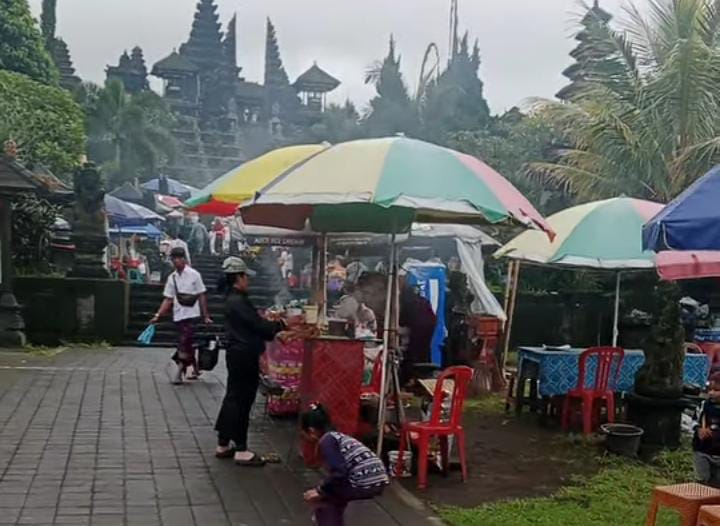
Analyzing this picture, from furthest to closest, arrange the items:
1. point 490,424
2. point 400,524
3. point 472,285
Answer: point 472,285
point 490,424
point 400,524

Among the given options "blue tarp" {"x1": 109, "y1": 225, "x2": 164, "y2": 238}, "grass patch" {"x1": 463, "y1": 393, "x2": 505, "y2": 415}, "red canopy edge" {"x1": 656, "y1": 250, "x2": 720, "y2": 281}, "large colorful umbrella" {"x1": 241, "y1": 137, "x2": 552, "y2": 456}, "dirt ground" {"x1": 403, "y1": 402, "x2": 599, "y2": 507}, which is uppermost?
"large colorful umbrella" {"x1": 241, "y1": 137, "x2": 552, "y2": 456}

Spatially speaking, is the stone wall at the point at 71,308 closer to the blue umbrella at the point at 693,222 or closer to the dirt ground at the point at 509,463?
the dirt ground at the point at 509,463

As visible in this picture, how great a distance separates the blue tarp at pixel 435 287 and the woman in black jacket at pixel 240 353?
5.27m

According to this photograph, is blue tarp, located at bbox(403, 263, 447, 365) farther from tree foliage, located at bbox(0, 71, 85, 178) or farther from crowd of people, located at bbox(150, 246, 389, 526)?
tree foliage, located at bbox(0, 71, 85, 178)

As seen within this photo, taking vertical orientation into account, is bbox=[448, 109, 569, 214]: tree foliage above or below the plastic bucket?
above

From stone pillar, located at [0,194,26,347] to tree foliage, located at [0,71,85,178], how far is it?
441 inches

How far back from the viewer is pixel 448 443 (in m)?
6.96

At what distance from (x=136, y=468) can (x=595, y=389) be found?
4501 mm

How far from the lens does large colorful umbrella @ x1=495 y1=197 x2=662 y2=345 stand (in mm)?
8469

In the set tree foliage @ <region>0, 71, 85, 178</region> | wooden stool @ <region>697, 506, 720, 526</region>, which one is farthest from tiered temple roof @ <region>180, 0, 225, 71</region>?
wooden stool @ <region>697, 506, 720, 526</region>

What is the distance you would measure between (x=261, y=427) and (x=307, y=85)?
5433 cm

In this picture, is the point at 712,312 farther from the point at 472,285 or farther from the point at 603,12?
the point at 603,12

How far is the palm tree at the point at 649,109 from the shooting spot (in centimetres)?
1473

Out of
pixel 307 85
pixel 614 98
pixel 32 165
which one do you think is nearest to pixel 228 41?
pixel 307 85
